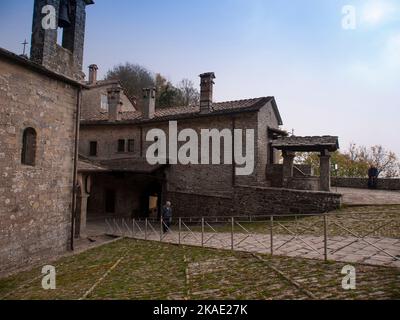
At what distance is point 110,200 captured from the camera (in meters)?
21.2

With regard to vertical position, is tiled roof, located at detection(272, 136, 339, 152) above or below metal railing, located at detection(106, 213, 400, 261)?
above

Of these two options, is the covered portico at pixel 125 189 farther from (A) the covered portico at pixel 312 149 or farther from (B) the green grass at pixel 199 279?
(B) the green grass at pixel 199 279

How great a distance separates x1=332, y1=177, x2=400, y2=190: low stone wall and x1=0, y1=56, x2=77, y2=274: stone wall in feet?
73.2

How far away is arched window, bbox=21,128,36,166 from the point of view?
29.8ft

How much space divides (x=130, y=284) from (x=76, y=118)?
24.4 ft

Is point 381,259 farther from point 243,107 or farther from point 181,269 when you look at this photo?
point 243,107

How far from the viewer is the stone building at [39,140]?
8.14 m

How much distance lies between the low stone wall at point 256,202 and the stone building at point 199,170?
0.04 metres
